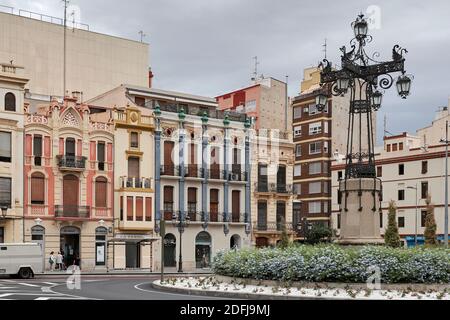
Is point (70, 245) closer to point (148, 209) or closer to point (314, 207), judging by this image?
point (148, 209)

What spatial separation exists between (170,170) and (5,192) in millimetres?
13489

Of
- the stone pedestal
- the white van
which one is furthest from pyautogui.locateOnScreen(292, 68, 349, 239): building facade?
the stone pedestal

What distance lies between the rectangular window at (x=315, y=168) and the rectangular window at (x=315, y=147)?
133 cm

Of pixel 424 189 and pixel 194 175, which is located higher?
pixel 194 175

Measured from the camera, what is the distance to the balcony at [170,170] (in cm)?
5497

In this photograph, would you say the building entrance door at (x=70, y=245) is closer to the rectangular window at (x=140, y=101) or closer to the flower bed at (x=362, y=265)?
the rectangular window at (x=140, y=101)

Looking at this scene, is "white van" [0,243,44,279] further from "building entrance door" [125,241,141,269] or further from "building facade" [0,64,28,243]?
"building entrance door" [125,241,141,269]

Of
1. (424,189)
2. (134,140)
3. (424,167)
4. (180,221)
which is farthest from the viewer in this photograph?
(424,189)

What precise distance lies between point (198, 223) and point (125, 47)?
17169mm

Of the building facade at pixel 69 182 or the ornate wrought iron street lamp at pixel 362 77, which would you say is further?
the building facade at pixel 69 182

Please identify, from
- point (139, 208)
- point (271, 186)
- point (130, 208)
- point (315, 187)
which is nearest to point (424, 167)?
point (315, 187)

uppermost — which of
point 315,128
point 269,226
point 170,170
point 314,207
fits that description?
point 315,128

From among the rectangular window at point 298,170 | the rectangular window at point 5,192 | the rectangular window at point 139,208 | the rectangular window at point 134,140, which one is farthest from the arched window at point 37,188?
the rectangular window at point 298,170

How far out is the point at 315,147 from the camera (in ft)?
258
